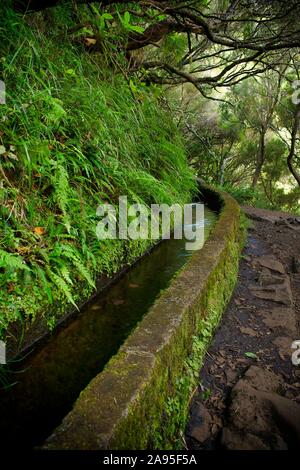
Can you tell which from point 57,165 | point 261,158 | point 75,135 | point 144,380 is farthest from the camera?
point 261,158

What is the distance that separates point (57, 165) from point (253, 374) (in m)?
1.95

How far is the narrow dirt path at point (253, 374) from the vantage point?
1710 mm

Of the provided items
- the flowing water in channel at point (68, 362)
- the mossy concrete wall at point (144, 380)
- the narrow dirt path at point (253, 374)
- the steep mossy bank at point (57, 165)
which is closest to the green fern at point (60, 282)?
the steep mossy bank at point (57, 165)

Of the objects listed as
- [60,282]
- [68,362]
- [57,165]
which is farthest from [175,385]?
[57,165]

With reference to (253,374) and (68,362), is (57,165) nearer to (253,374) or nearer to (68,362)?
(68,362)

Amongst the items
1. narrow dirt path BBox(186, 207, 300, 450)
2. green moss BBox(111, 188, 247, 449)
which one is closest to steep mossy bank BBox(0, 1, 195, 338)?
green moss BBox(111, 188, 247, 449)

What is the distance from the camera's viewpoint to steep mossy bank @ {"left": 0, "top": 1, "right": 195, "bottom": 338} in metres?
2.05

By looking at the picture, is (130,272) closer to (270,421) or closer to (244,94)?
(270,421)

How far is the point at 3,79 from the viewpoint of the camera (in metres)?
2.56

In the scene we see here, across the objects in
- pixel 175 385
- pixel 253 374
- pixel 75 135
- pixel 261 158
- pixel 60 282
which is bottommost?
pixel 253 374

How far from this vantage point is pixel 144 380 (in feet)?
4.61

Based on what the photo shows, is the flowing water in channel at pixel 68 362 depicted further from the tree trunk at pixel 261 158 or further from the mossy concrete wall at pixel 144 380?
the tree trunk at pixel 261 158

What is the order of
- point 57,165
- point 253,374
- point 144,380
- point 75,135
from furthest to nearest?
point 75,135, point 57,165, point 253,374, point 144,380

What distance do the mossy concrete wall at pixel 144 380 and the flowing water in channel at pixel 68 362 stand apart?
38 centimetres
